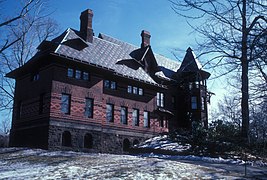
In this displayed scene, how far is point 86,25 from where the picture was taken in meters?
28.6

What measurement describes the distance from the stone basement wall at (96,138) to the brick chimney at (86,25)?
8.86m

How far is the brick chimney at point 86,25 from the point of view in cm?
2872

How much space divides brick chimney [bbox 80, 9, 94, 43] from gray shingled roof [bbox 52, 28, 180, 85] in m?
0.56

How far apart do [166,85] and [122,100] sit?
27.7ft

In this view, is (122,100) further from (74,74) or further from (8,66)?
(8,66)

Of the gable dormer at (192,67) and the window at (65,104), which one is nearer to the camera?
the gable dormer at (192,67)

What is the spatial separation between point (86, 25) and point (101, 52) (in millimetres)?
2857

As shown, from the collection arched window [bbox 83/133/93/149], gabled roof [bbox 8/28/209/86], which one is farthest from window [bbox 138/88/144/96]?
arched window [bbox 83/133/93/149]

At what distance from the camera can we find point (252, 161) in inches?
618

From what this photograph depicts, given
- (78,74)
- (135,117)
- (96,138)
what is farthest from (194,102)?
(78,74)

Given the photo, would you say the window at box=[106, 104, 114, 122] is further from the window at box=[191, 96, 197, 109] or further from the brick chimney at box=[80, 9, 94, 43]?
the window at box=[191, 96, 197, 109]

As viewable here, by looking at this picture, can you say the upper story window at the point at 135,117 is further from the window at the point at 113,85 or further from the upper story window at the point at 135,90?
the window at the point at 113,85

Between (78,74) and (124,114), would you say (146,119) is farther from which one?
(78,74)

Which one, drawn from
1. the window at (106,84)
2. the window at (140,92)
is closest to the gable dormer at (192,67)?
the window at (106,84)
